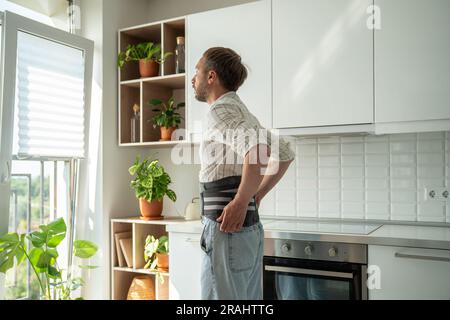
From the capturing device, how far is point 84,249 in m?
2.66

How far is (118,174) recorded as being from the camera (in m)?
3.03

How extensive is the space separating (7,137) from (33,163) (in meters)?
0.46

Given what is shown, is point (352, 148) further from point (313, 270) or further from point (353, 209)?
point (313, 270)

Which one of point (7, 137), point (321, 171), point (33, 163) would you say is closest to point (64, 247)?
point (33, 163)

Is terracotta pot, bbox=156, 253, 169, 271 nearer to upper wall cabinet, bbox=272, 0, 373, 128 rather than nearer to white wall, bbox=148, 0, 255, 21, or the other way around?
upper wall cabinet, bbox=272, 0, 373, 128

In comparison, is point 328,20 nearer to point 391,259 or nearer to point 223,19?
point 223,19

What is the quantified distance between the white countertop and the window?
855 mm

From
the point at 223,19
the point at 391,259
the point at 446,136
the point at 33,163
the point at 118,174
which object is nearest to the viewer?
the point at 391,259

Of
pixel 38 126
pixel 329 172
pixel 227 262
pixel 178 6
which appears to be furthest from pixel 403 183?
pixel 38 126

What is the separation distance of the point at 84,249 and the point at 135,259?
0.34 meters

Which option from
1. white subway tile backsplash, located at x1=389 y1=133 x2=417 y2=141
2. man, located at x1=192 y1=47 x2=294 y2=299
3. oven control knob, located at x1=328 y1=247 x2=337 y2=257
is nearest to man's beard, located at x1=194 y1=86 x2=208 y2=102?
man, located at x1=192 y1=47 x2=294 y2=299

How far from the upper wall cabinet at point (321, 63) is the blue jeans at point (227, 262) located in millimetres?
945

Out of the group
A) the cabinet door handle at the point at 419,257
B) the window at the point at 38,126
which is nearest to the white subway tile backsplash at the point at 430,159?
the cabinet door handle at the point at 419,257

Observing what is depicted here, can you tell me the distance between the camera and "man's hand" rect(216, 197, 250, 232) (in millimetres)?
1612
